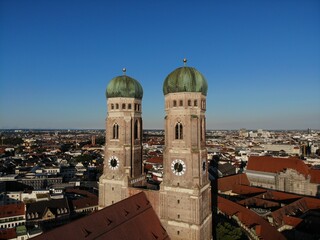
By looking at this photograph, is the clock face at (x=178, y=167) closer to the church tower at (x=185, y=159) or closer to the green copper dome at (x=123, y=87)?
the church tower at (x=185, y=159)

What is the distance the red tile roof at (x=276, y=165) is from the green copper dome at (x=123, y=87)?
224 feet

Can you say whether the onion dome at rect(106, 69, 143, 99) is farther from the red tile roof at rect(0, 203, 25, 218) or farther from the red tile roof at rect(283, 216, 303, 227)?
the red tile roof at rect(0, 203, 25, 218)

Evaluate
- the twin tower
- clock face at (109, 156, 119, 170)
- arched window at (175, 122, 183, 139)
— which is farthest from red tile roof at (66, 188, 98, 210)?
arched window at (175, 122, 183, 139)

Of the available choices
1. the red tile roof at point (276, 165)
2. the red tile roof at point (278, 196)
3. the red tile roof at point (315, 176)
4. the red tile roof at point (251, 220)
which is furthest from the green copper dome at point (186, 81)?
the red tile roof at point (315, 176)

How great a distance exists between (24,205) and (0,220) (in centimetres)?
653

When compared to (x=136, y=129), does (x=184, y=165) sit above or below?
below

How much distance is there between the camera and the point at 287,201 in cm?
6688

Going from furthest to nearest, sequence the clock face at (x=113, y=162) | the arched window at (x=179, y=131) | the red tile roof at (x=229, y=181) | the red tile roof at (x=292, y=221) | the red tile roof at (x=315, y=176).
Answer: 1. the red tile roof at (x=315, y=176)
2. the red tile roof at (x=229, y=181)
3. the red tile roof at (x=292, y=221)
4. the clock face at (x=113, y=162)
5. the arched window at (x=179, y=131)

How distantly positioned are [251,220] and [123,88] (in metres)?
32.8

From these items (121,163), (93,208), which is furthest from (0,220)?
(121,163)

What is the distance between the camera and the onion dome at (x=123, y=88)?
1578 inches

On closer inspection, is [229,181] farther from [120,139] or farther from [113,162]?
[120,139]

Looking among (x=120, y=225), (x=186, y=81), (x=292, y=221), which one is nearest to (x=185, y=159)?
(x=186, y=81)

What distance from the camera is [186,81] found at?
113ft
